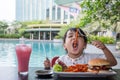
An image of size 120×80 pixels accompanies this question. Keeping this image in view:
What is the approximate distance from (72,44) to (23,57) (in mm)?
312

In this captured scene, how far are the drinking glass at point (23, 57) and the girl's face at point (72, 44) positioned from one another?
28 cm

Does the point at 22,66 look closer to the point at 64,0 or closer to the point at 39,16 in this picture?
the point at 64,0

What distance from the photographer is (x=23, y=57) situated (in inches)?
37.2

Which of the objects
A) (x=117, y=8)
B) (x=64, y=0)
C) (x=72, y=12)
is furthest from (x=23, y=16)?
(x=117, y=8)

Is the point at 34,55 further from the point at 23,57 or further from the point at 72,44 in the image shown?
the point at 23,57

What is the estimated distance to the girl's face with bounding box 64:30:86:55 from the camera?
3.86 feet

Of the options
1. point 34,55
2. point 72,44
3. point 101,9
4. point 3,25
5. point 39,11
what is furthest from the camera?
point 39,11

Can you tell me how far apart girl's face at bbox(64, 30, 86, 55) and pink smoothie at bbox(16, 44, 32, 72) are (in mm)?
286

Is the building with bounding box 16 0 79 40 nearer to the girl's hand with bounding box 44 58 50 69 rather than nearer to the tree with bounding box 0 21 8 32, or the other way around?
the tree with bounding box 0 21 8 32

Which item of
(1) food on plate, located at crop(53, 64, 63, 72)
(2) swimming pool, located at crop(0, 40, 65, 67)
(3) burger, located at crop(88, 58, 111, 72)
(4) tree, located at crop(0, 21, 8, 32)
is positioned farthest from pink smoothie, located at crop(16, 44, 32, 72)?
(4) tree, located at crop(0, 21, 8, 32)

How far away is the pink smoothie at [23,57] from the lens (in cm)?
93

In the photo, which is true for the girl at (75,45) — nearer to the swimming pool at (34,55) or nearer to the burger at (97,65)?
the burger at (97,65)

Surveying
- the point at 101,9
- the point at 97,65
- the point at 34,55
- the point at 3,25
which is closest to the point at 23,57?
the point at 97,65

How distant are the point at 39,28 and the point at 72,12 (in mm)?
4086
